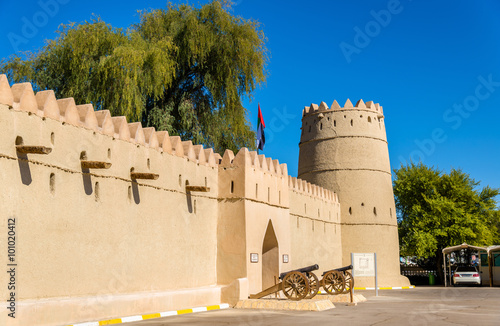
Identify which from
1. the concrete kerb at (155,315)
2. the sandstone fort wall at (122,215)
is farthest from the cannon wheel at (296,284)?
the concrete kerb at (155,315)

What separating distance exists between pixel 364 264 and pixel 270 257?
4.88 metres

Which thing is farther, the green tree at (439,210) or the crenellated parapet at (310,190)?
the green tree at (439,210)

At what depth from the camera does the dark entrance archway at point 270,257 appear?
Answer: 17.7 meters

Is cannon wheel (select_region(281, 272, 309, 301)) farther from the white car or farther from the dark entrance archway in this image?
the white car

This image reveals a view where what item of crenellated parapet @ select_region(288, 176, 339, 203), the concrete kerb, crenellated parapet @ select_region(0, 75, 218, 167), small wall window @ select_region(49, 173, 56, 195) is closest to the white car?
crenellated parapet @ select_region(288, 176, 339, 203)

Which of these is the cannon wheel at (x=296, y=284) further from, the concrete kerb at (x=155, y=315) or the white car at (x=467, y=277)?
the white car at (x=467, y=277)

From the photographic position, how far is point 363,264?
21.0 metres

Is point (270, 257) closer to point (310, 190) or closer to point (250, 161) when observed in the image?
point (250, 161)

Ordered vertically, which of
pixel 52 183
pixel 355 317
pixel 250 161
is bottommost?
pixel 355 317

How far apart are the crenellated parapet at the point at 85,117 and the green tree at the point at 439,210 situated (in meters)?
18.7

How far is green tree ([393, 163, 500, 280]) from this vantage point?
3008 cm

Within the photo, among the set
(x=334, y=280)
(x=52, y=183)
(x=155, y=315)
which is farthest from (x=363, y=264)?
(x=52, y=183)

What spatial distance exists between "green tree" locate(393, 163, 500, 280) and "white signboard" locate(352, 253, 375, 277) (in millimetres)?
9385

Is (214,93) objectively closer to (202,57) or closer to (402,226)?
(202,57)
